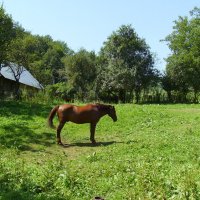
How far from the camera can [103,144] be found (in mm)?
18266

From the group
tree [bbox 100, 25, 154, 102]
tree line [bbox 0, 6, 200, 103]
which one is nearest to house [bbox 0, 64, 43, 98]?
tree line [bbox 0, 6, 200, 103]

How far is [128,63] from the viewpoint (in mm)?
51875

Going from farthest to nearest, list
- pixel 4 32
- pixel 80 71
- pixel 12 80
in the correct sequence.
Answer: pixel 80 71
pixel 12 80
pixel 4 32

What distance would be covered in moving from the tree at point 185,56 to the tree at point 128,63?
3.30 metres

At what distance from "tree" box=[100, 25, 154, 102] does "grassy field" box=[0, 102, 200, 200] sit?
25.0 metres

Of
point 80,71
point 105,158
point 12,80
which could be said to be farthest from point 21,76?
point 105,158

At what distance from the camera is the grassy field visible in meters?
10.2

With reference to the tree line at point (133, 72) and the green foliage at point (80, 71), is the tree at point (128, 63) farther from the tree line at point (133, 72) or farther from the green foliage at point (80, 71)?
the green foliage at point (80, 71)

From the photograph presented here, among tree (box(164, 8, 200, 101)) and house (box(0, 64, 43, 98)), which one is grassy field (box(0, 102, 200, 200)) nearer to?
house (box(0, 64, 43, 98))

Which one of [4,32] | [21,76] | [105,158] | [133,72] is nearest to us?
[105,158]

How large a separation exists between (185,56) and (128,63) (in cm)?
740

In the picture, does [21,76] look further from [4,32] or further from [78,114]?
[78,114]

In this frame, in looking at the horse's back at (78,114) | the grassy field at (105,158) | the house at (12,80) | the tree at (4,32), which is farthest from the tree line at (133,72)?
the horse's back at (78,114)

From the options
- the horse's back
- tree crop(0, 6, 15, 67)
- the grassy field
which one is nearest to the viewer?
the grassy field
